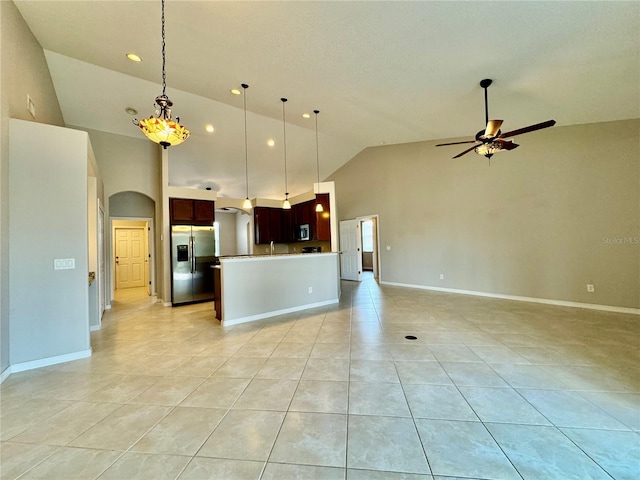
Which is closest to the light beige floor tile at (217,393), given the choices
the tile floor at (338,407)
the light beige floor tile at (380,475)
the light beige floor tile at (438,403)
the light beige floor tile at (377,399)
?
the tile floor at (338,407)

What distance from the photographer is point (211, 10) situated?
2.61 meters

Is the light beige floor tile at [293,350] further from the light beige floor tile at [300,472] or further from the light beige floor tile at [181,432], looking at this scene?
the light beige floor tile at [300,472]

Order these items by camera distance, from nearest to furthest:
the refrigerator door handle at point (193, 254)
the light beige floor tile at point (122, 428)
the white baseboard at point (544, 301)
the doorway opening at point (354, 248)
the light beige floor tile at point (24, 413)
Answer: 1. the light beige floor tile at point (122, 428)
2. the light beige floor tile at point (24, 413)
3. the white baseboard at point (544, 301)
4. the refrigerator door handle at point (193, 254)
5. the doorway opening at point (354, 248)

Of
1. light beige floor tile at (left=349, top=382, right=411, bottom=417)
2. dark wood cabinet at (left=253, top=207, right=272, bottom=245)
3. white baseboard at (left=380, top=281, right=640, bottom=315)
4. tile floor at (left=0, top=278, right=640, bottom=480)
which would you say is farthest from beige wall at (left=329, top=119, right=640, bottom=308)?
light beige floor tile at (left=349, top=382, right=411, bottom=417)

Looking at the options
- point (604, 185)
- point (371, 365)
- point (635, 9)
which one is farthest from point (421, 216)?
point (371, 365)

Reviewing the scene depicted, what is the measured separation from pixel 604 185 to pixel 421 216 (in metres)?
3.14

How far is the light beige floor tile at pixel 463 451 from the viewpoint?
133 centimetres

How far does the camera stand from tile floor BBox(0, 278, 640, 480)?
1.40 metres

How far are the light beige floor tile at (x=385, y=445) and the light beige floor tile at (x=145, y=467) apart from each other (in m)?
0.95

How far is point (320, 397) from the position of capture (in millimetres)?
2020

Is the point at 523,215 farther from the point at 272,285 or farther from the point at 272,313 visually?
the point at 272,313

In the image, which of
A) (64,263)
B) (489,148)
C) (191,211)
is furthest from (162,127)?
(489,148)

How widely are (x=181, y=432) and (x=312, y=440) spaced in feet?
2.84

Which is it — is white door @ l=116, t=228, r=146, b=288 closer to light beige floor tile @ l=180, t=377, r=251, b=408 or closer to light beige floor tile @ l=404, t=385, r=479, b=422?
light beige floor tile @ l=180, t=377, r=251, b=408
